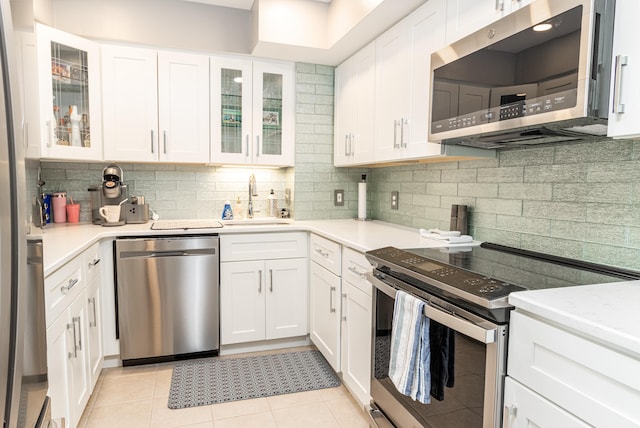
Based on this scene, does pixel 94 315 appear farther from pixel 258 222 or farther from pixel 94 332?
pixel 258 222

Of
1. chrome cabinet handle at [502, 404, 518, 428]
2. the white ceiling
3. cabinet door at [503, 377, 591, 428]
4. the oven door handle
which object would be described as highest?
the white ceiling

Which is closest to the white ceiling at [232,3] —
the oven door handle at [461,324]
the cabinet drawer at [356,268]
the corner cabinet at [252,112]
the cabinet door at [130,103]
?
the corner cabinet at [252,112]

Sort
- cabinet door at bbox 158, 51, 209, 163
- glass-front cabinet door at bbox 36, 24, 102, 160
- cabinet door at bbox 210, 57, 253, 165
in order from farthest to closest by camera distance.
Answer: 1. cabinet door at bbox 210, 57, 253, 165
2. cabinet door at bbox 158, 51, 209, 163
3. glass-front cabinet door at bbox 36, 24, 102, 160

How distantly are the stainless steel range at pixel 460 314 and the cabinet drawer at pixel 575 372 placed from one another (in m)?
0.07

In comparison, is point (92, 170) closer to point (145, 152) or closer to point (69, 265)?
point (145, 152)

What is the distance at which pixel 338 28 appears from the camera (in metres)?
2.71

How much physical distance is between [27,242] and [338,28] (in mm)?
2567

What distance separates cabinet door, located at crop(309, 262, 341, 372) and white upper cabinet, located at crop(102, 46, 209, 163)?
1279 millimetres

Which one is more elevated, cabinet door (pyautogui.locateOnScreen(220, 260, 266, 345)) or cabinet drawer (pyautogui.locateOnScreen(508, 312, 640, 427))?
cabinet drawer (pyautogui.locateOnScreen(508, 312, 640, 427))

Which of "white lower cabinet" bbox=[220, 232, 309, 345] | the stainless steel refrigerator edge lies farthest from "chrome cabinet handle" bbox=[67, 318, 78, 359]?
the stainless steel refrigerator edge

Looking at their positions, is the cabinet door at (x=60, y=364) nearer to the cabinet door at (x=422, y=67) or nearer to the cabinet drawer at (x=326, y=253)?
the cabinet drawer at (x=326, y=253)

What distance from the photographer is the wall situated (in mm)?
1463

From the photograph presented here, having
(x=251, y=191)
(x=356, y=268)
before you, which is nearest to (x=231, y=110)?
(x=251, y=191)

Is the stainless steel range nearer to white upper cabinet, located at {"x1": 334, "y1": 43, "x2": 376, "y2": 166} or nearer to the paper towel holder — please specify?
white upper cabinet, located at {"x1": 334, "y1": 43, "x2": 376, "y2": 166}
